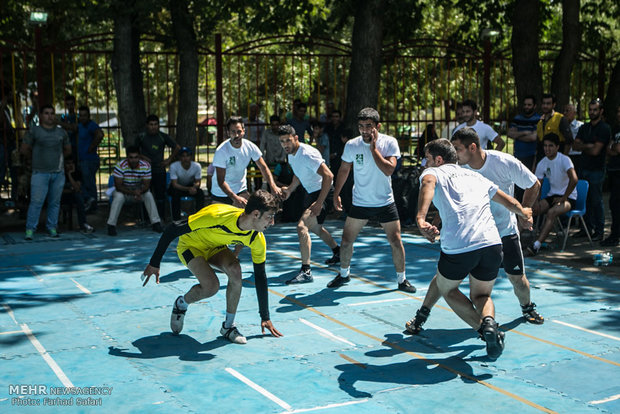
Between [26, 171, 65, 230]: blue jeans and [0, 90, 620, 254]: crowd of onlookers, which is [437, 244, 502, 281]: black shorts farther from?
[26, 171, 65, 230]: blue jeans

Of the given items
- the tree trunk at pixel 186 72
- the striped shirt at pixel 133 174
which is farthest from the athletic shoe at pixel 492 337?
the tree trunk at pixel 186 72

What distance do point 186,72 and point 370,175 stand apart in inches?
296

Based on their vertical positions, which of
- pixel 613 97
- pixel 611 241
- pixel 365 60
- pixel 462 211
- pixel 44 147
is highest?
pixel 365 60

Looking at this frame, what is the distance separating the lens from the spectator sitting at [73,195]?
13.0 meters

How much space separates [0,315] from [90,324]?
1039 mm

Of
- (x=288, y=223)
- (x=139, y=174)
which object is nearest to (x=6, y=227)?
(x=139, y=174)

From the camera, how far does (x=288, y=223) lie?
46.1 ft

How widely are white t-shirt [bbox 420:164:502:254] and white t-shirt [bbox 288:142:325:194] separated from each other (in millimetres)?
3265

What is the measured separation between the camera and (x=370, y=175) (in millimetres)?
8742

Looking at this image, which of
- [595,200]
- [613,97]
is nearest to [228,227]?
[595,200]

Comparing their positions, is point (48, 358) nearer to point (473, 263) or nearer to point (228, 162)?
point (473, 263)

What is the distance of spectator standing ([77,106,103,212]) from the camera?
556 inches

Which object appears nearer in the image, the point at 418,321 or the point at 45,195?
the point at 418,321

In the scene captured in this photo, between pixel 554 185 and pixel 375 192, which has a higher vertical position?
pixel 375 192
